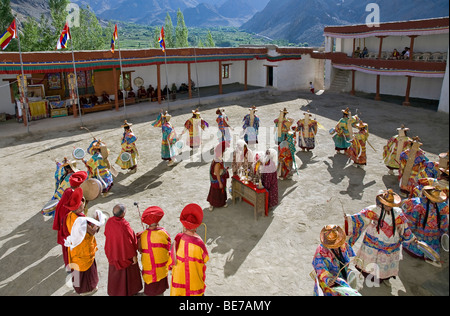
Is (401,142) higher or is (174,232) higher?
(401,142)

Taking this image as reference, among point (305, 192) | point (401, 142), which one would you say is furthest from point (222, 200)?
point (401, 142)

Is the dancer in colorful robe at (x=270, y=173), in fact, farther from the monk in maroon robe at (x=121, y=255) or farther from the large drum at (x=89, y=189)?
the monk in maroon robe at (x=121, y=255)

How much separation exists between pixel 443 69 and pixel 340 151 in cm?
1014

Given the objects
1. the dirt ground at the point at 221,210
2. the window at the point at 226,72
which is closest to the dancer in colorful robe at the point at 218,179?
the dirt ground at the point at 221,210

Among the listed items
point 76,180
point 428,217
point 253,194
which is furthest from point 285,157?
point 76,180

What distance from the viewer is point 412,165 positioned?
338 inches

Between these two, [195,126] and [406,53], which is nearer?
[195,126]

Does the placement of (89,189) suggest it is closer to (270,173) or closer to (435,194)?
(270,173)

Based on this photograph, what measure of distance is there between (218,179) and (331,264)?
4.12 m

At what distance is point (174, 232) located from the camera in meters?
7.75

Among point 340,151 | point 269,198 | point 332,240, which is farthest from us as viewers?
point 340,151

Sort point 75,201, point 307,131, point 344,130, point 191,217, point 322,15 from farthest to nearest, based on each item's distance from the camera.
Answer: point 322,15 → point 307,131 → point 344,130 → point 75,201 → point 191,217
